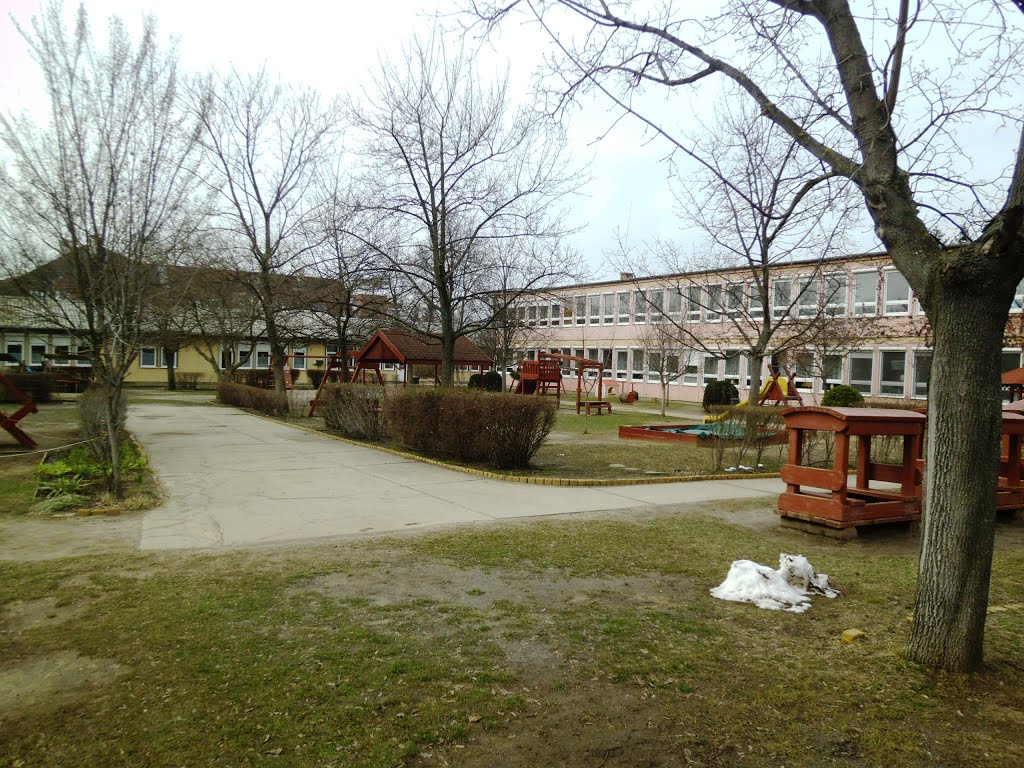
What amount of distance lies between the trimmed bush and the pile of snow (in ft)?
22.7

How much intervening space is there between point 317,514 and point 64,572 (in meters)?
3.11

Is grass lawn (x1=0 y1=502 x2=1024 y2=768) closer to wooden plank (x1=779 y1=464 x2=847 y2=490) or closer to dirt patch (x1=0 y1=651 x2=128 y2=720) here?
dirt patch (x1=0 y1=651 x2=128 y2=720)

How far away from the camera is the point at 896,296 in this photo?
104 feet

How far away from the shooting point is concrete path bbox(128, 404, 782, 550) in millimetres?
7879

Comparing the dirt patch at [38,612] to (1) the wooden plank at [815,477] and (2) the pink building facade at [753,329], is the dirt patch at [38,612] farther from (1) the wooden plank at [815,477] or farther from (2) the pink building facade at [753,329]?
(2) the pink building facade at [753,329]

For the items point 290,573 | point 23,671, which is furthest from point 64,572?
point 23,671

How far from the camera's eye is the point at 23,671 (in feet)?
12.6

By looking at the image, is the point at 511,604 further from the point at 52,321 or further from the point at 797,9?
the point at 52,321

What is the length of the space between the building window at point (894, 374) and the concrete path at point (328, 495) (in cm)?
2378

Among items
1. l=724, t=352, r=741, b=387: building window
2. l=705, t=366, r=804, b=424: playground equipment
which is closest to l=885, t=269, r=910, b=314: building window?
l=705, t=366, r=804, b=424: playground equipment

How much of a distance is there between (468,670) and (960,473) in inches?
111

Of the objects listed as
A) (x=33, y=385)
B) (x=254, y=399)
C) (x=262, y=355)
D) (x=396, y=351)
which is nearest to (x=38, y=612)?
(x=396, y=351)

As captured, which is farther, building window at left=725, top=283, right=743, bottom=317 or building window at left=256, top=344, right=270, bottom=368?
building window at left=256, top=344, right=270, bottom=368

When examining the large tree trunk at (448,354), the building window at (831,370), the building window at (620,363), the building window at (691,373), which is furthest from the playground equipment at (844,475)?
the building window at (620,363)
